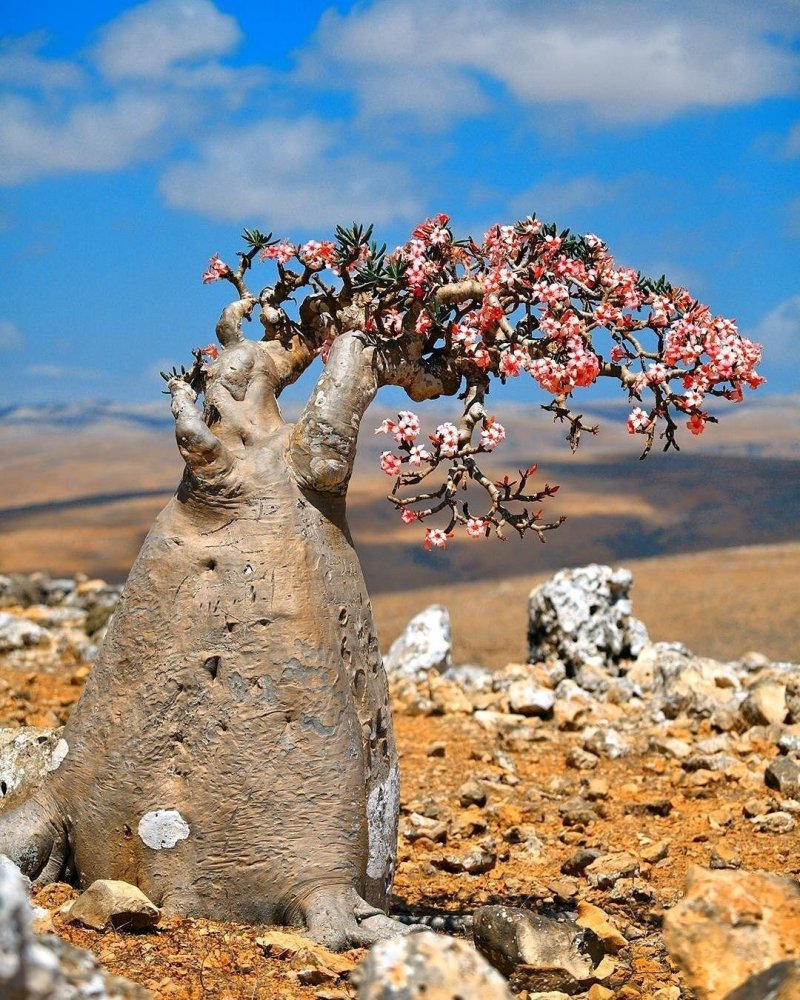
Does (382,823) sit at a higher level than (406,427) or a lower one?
lower

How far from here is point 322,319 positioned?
659cm

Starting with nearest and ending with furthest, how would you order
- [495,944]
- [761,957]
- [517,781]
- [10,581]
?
[761,957] → [495,944] → [517,781] → [10,581]

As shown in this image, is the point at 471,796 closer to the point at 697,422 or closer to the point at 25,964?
the point at 697,422

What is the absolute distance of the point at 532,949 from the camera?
486 cm

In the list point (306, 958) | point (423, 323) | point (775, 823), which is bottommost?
point (775, 823)

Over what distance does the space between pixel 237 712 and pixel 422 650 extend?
26.3 ft

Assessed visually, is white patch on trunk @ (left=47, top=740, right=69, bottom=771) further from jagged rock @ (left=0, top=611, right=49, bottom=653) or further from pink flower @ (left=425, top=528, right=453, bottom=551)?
jagged rock @ (left=0, top=611, right=49, bottom=653)

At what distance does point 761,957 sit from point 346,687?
2.60 metres

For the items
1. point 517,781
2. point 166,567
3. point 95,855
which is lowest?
point 517,781

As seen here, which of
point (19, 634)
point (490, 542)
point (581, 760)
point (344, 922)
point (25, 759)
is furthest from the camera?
point (490, 542)

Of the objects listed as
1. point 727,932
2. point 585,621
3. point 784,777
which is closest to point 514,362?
point 727,932

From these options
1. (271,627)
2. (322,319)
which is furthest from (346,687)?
(322,319)

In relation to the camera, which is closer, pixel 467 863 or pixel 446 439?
pixel 446 439

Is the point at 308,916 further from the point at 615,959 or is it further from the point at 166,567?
the point at 166,567
